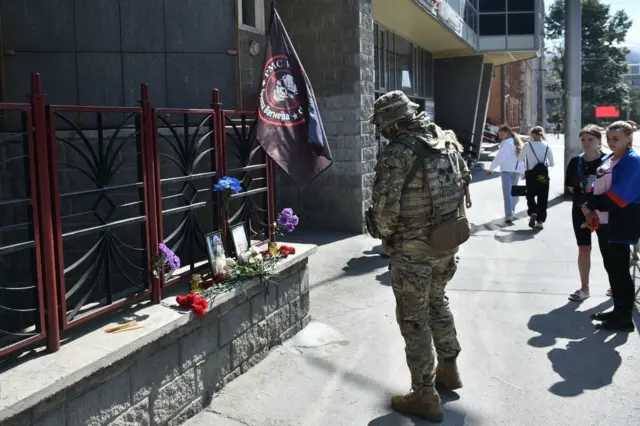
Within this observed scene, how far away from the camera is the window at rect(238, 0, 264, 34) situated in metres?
8.73

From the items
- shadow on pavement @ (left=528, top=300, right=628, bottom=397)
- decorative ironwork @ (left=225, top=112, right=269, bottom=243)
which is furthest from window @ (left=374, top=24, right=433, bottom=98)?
decorative ironwork @ (left=225, top=112, right=269, bottom=243)

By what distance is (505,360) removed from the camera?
15.5 ft

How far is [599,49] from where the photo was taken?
6166 centimetres

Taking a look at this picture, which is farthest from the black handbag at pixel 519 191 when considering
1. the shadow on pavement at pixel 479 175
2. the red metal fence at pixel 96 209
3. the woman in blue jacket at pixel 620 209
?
the red metal fence at pixel 96 209

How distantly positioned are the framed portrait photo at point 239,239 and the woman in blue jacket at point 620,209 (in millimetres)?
3061

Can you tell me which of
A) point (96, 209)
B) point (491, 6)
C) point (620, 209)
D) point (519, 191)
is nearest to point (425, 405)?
point (96, 209)

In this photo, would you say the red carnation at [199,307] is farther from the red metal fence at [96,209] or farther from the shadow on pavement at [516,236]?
the shadow on pavement at [516,236]

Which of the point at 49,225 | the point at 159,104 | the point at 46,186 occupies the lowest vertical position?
the point at 49,225

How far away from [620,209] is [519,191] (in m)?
5.48

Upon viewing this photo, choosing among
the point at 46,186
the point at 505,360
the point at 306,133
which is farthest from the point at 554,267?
the point at 46,186

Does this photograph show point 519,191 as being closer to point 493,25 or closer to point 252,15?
point 252,15

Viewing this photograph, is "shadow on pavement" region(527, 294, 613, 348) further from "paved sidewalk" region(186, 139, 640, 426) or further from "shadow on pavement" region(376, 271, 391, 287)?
"shadow on pavement" region(376, 271, 391, 287)

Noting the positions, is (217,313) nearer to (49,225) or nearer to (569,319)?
(49,225)

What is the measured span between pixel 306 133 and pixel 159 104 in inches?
104
